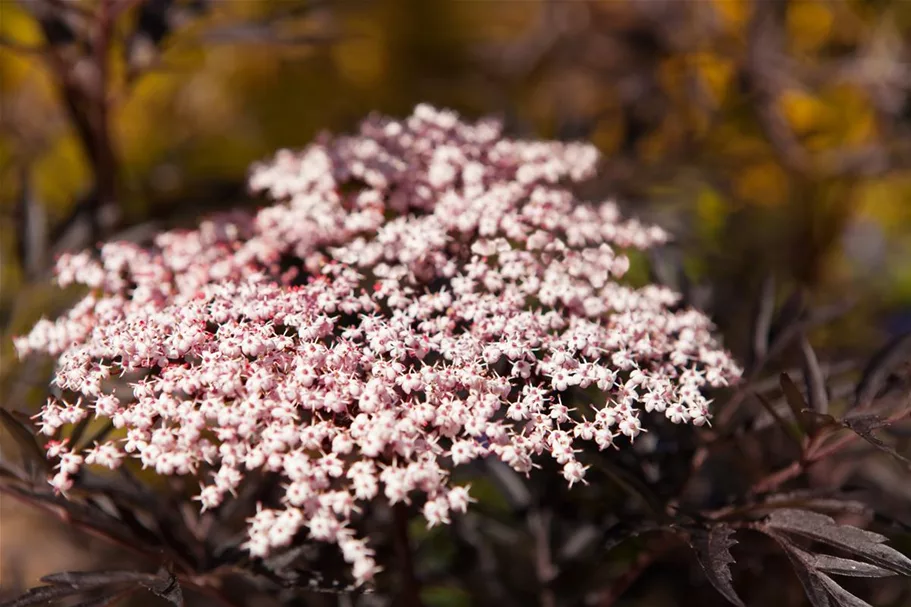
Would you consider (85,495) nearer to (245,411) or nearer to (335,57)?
(245,411)

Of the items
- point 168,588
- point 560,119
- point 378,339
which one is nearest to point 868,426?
point 378,339

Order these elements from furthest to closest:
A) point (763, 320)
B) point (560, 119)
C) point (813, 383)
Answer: point (560, 119)
point (763, 320)
point (813, 383)

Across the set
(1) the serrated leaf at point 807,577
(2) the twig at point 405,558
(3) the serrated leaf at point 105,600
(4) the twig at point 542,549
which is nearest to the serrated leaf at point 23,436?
(3) the serrated leaf at point 105,600

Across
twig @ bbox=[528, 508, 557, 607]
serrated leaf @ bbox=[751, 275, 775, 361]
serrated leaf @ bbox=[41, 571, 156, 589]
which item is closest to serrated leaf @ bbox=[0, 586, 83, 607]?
serrated leaf @ bbox=[41, 571, 156, 589]

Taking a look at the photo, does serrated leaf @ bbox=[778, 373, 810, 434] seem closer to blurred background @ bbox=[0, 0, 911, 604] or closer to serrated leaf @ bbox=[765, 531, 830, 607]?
serrated leaf @ bbox=[765, 531, 830, 607]

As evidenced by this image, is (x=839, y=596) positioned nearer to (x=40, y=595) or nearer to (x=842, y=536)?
(x=842, y=536)

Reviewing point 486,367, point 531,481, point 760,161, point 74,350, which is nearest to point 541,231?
point 486,367
